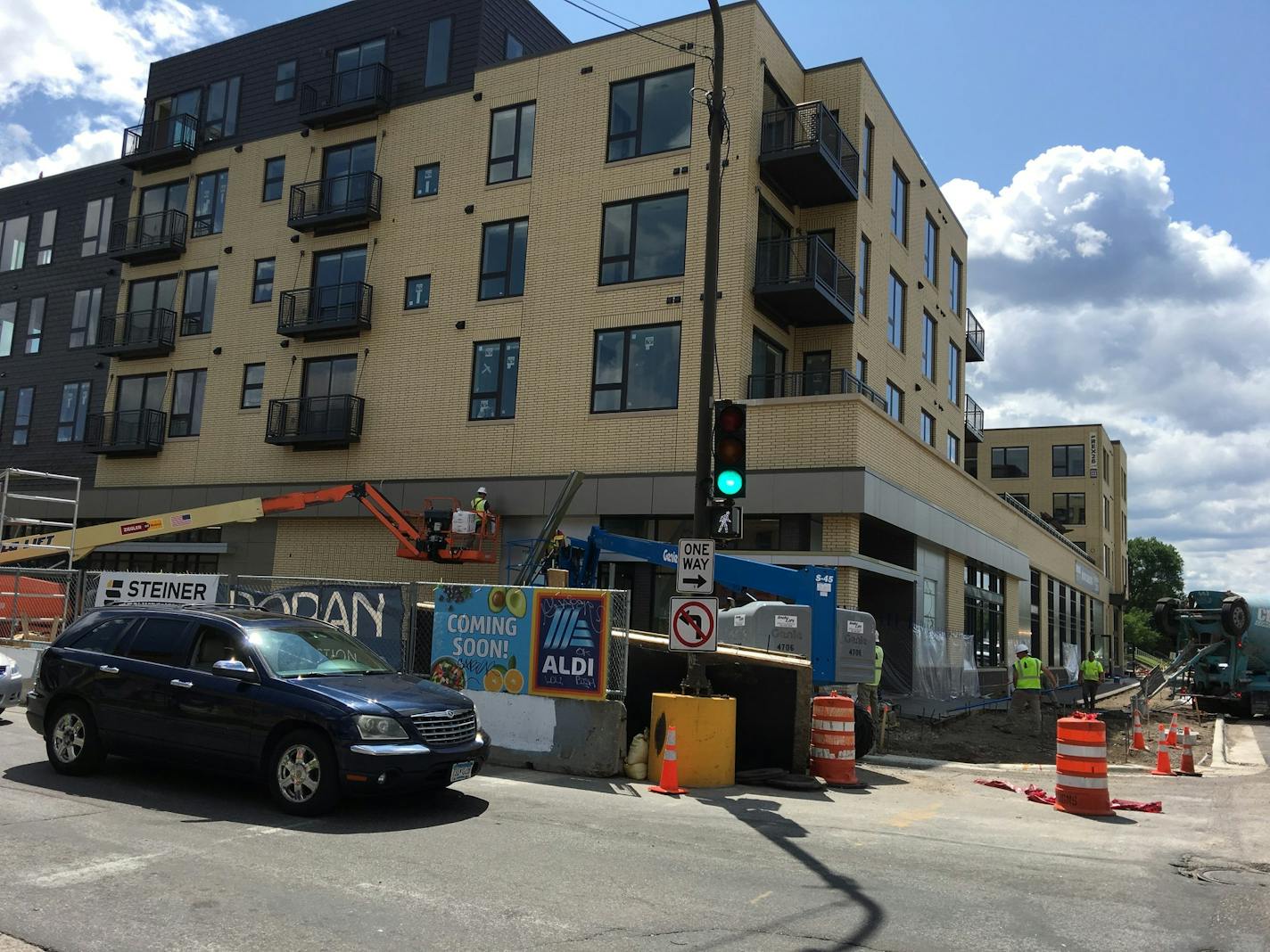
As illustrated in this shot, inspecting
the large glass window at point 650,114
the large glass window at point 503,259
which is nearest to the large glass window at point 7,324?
the large glass window at point 503,259

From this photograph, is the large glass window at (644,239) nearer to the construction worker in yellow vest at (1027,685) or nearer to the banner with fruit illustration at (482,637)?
the construction worker in yellow vest at (1027,685)

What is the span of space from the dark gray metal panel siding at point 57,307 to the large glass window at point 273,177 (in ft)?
22.0

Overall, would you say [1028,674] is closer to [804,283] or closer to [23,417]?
[804,283]

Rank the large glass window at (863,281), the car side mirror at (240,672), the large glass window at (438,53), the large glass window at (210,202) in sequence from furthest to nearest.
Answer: the large glass window at (210,202), the large glass window at (438,53), the large glass window at (863,281), the car side mirror at (240,672)

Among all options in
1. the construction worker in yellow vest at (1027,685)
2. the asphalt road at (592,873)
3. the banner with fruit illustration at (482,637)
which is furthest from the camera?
the construction worker in yellow vest at (1027,685)

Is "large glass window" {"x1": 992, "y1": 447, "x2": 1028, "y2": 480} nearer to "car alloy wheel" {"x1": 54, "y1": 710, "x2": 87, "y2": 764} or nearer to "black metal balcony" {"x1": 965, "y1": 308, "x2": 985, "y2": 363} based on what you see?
"black metal balcony" {"x1": 965, "y1": 308, "x2": 985, "y2": 363}

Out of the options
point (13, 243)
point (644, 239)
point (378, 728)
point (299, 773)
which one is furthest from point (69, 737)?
point (13, 243)

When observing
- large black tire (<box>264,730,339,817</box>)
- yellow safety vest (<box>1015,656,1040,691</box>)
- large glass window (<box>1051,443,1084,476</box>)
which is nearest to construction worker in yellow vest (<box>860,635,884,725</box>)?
yellow safety vest (<box>1015,656,1040,691</box>)

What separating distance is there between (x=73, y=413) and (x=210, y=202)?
8.56 m

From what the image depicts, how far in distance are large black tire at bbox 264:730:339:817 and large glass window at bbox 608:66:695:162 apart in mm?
18207

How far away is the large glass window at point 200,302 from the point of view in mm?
30547

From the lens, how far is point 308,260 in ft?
94.4

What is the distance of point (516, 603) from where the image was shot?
1234 centimetres

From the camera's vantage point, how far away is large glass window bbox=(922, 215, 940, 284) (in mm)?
32603
